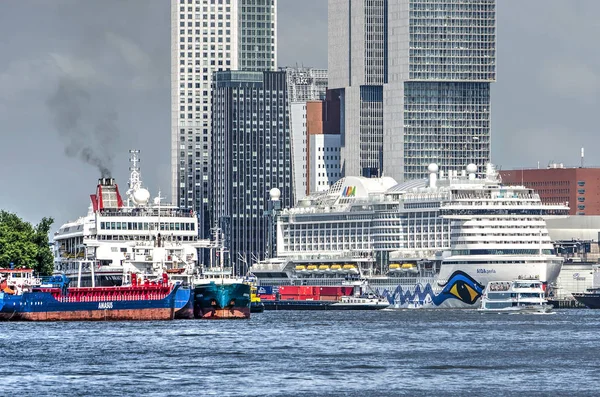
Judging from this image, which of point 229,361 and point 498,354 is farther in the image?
point 498,354

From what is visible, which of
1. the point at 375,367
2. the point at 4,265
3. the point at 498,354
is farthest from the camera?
the point at 4,265

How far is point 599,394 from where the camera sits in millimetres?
94562

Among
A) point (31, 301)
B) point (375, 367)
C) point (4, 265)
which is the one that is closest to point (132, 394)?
point (375, 367)

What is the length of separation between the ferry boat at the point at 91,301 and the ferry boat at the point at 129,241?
4.02m

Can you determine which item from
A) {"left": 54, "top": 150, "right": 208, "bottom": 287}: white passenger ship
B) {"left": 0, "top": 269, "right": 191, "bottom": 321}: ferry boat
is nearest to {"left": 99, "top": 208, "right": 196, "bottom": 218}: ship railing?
{"left": 54, "top": 150, "right": 208, "bottom": 287}: white passenger ship

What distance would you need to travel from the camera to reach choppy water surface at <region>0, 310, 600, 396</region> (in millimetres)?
97625

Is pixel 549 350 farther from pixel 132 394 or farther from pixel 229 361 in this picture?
pixel 132 394

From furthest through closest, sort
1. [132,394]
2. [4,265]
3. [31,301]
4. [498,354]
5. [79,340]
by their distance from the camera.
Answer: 1. [4,265]
2. [31,301]
3. [79,340]
4. [498,354]
5. [132,394]

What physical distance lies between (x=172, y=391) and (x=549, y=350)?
3862 cm

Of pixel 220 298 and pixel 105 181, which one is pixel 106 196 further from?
pixel 220 298

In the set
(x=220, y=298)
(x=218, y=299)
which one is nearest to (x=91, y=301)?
(x=218, y=299)

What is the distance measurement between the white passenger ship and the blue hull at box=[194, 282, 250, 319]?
220 cm

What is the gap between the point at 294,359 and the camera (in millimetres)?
116250

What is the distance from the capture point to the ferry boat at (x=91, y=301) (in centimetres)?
16525
